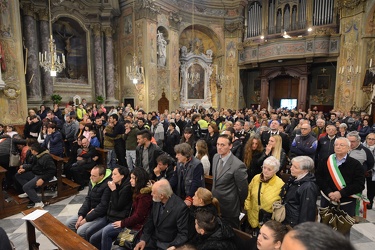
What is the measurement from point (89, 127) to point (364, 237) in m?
6.32

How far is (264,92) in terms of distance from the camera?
17.7 metres

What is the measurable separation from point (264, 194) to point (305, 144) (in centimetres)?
244

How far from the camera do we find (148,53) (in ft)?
44.4

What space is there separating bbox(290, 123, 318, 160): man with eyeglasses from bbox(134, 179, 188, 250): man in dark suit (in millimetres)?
3106

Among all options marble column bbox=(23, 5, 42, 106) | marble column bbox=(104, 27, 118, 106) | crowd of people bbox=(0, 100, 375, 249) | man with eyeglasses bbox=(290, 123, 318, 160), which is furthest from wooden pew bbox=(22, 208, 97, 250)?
marble column bbox=(104, 27, 118, 106)

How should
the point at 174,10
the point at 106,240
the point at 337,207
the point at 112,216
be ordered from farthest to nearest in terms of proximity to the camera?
the point at 174,10 → the point at 112,216 → the point at 106,240 → the point at 337,207

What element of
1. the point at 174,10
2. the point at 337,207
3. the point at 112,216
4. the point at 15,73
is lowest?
the point at 112,216

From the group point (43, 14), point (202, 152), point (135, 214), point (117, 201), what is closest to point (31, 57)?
point (43, 14)

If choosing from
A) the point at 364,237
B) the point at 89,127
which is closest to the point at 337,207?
the point at 364,237

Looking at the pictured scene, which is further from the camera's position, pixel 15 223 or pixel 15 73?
pixel 15 73

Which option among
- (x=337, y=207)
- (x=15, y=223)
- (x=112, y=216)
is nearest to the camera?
(x=337, y=207)

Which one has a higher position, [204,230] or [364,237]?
[204,230]

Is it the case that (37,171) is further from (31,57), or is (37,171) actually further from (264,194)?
(31,57)

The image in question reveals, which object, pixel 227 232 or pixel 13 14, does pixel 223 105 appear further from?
pixel 227 232
